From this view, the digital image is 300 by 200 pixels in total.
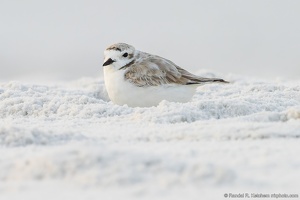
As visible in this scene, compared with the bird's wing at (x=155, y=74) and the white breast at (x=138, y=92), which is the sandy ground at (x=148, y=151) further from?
the bird's wing at (x=155, y=74)

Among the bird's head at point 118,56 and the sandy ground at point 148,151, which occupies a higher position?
the bird's head at point 118,56

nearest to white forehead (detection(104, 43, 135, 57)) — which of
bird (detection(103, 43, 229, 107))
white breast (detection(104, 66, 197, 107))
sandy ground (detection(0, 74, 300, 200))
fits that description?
bird (detection(103, 43, 229, 107))

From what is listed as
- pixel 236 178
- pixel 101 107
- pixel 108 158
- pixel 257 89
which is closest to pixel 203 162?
pixel 236 178

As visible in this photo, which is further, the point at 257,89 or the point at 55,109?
the point at 257,89

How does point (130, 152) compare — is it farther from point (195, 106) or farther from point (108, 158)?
point (195, 106)

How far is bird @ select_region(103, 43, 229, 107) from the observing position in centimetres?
610

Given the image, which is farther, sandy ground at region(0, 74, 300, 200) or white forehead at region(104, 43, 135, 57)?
white forehead at region(104, 43, 135, 57)

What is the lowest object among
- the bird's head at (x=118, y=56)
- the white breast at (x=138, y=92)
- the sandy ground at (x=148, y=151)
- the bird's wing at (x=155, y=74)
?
the sandy ground at (x=148, y=151)

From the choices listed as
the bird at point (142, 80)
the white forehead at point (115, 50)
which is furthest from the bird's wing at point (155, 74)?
the white forehead at point (115, 50)

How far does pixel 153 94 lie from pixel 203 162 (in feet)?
9.74

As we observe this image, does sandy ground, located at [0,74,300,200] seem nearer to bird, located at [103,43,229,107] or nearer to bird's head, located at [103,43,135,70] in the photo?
bird, located at [103,43,229,107]

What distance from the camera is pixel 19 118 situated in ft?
18.1

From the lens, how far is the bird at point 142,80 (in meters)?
6.10

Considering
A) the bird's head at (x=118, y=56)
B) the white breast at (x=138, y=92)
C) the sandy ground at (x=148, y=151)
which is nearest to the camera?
the sandy ground at (x=148, y=151)
